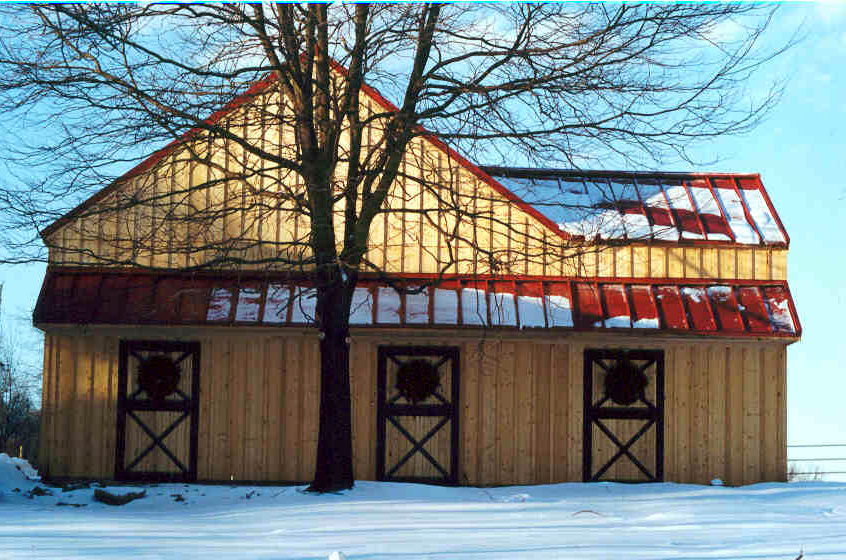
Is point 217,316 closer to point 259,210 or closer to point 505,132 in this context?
point 259,210

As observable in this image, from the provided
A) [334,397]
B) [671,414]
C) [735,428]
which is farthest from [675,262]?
[334,397]

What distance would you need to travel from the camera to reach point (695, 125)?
13.4 meters

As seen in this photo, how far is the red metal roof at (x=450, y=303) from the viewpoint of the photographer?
51.9 feet

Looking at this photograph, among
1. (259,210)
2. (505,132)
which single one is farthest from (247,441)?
(505,132)

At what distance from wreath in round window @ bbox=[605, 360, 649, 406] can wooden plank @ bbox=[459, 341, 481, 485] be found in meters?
2.43

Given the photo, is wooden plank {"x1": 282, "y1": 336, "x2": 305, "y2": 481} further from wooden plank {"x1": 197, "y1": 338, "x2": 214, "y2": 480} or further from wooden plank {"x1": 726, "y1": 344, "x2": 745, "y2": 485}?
wooden plank {"x1": 726, "y1": 344, "x2": 745, "y2": 485}

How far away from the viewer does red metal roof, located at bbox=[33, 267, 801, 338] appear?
51.9 ft

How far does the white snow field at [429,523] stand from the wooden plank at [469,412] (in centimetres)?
117

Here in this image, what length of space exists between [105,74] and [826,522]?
11.3m

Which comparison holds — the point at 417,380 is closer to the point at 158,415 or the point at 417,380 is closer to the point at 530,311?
the point at 530,311

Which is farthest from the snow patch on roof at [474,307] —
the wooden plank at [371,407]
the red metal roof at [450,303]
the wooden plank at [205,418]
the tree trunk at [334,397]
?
the wooden plank at [205,418]

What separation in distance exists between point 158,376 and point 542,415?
276 inches

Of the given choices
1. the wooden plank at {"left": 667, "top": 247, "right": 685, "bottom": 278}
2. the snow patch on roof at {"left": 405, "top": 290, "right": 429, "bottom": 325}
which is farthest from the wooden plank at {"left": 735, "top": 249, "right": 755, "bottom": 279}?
the snow patch on roof at {"left": 405, "top": 290, "right": 429, "bottom": 325}

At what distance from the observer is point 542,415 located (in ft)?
54.3
